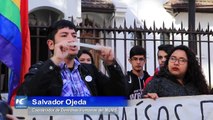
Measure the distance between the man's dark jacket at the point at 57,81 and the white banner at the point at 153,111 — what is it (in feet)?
0.55

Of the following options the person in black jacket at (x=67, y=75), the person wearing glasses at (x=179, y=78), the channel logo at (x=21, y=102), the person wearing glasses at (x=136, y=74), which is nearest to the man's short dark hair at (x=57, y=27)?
the person in black jacket at (x=67, y=75)

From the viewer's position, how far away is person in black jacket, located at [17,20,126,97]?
3.23 metres

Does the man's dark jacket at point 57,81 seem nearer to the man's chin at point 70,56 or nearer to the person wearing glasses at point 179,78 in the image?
the man's chin at point 70,56

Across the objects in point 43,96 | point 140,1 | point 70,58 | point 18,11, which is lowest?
point 43,96

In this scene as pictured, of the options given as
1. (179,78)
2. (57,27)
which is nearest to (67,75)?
(57,27)

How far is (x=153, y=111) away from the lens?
12.9ft

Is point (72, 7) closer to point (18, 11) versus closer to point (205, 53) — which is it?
point (205, 53)

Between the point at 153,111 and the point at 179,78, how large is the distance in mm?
422

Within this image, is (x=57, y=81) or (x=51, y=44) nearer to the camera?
(x=57, y=81)

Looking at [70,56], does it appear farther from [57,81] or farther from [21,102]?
[21,102]

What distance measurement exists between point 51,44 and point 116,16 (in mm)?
12602

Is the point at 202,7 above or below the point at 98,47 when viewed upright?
above

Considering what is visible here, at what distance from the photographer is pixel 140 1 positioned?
1645 cm

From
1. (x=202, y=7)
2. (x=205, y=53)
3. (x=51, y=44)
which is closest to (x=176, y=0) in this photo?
(x=202, y=7)
